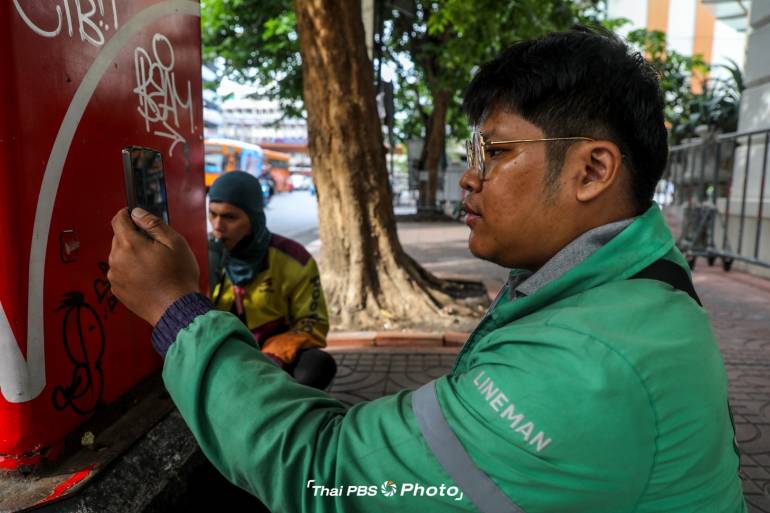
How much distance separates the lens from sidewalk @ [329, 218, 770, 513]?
2.82 meters

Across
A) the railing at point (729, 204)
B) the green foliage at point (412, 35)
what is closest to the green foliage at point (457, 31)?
the green foliage at point (412, 35)

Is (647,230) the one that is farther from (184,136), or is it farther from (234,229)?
(234,229)

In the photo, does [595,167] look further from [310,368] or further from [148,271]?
[310,368]

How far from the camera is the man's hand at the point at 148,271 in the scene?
0.98m

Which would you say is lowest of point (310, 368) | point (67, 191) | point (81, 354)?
point (310, 368)

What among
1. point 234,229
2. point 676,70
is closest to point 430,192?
point 676,70

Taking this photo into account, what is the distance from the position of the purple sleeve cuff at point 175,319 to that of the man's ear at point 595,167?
2.25ft

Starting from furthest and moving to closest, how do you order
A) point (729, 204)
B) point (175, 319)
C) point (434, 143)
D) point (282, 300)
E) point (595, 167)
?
point (434, 143), point (729, 204), point (282, 300), point (595, 167), point (175, 319)

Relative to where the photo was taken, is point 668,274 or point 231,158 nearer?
point 668,274

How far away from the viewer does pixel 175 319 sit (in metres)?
0.96

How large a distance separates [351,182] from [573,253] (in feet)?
12.3

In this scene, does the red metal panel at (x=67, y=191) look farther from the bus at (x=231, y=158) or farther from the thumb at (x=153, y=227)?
the bus at (x=231, y=158)

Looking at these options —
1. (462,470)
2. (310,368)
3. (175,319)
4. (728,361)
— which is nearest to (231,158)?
(728,361)

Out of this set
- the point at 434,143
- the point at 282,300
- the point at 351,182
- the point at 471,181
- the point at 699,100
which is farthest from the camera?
the point at 434,143
